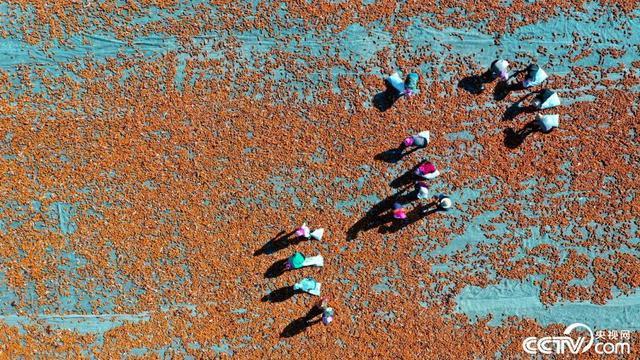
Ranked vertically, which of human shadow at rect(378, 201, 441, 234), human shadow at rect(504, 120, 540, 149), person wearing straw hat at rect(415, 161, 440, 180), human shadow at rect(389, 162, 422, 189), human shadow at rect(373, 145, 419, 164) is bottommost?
human shadow at rect(378, 201, 441, 234)


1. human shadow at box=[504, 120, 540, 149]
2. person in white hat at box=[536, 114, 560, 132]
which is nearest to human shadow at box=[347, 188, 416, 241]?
human shadow at box=[504, 120, 540, 149]

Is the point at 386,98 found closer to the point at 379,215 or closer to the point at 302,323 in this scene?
the point at 379,215

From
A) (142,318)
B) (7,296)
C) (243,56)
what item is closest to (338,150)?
(243,56)

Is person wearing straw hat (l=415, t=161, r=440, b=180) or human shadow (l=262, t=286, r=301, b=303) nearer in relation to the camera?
person wearing straw hat (l=415, t=161, r=440, b=180)

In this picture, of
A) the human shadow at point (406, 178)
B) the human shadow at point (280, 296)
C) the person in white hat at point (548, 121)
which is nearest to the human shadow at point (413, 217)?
the human shadow at point (406, 178)

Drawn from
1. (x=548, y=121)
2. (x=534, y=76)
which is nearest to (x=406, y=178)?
(x=548, y=121)

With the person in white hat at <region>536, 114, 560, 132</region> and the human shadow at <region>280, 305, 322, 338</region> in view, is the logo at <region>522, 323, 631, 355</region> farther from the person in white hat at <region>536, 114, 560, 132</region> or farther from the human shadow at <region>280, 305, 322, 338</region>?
the human shadow at <region>280, 305, 322, 338</region>
